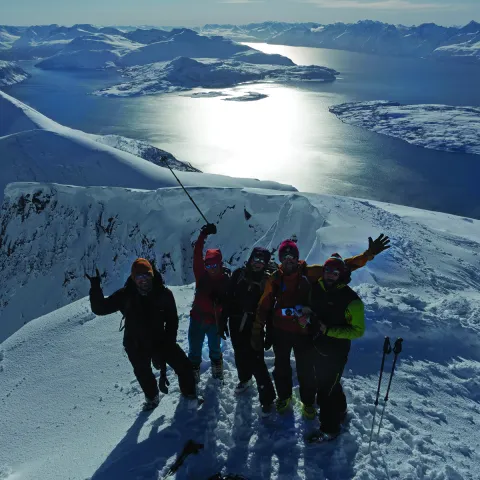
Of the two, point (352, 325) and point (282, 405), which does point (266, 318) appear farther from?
point (282, 405)

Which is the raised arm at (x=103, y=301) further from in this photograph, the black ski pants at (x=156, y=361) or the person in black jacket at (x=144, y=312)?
the black ski pants at (x=156, y=361)

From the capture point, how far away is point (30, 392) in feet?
25.0

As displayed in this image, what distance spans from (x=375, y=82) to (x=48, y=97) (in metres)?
131

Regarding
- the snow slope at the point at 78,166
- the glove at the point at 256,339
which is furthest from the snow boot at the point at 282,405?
the snow slope at the point at 78,166

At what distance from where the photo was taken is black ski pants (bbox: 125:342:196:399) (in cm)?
536

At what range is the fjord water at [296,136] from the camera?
200 feet

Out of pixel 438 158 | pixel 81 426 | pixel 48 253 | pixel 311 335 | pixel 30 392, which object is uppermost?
pixel 311 335

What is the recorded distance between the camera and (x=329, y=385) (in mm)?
4879

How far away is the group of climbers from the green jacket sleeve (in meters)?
0.01

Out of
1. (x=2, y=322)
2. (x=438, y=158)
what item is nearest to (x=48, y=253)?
(x=2, y=322)

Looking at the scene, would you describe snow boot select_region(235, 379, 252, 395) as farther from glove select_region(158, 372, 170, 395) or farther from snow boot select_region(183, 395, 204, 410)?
glove select_region(158, 372, 170, 395)

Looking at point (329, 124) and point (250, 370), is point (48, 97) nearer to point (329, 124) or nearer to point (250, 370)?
point (329, 124)

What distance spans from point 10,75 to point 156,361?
22314 centimetres

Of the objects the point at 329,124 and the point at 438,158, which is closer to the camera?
the point at 438,158
